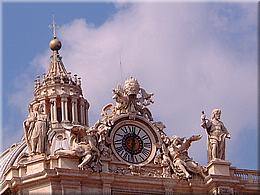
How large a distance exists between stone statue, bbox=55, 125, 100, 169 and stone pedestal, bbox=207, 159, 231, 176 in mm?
5748

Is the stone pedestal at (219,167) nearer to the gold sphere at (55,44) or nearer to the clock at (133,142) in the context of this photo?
the clock at (133,142)

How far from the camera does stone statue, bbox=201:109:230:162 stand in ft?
191

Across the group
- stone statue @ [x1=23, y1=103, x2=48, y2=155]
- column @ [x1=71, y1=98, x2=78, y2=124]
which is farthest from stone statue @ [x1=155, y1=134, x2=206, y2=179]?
column @ [x1=71, y1=98, x2=78, y2=124]

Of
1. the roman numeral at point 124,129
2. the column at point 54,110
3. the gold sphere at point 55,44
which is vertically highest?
the gold sphere at point 55,44

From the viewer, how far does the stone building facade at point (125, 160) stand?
54.9m

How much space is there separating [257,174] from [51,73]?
28.7 m

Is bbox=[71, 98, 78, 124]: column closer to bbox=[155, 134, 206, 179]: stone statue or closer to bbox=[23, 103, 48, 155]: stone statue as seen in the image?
bbox=[155, 134, 206, 179]: stone statue

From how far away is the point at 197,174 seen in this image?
5800cm

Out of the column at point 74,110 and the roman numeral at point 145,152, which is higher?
the column at point 74,110

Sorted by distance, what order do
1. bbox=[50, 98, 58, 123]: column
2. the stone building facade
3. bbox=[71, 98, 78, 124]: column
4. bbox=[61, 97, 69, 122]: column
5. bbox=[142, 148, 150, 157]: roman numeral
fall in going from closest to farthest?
the stone building facade, bbox=[142, 148, 150, 157]: roman numeral, bbox=[50, 98, 58, 123]: column, bbox=[61, 97, 69, 122]: column, bbox=[71, 98, 78, 124]: column

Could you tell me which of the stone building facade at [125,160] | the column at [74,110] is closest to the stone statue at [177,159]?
the stone building facade at [125,160]

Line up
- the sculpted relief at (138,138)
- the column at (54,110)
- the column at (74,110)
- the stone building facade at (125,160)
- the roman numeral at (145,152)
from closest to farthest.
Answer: the stone building facade at (125,160)
the sculpted relief at (138,138)
the roman numeral at (145,152)
the column at (54,110)
the column at (74,110)

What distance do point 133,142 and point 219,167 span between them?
436 cm

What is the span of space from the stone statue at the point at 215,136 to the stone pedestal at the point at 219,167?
0.32 metres
